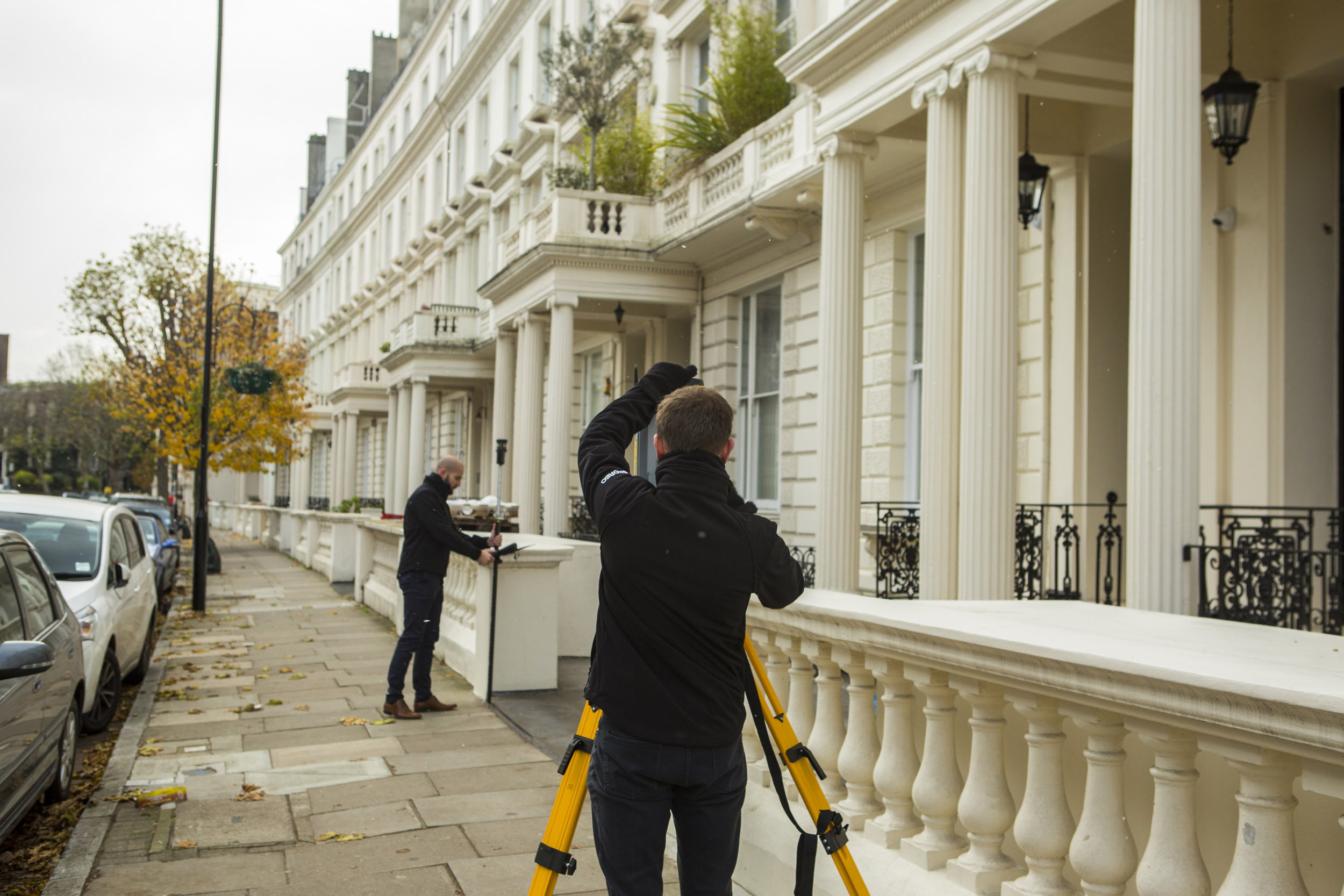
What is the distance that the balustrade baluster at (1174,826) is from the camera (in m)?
2.37

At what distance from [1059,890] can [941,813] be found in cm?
52

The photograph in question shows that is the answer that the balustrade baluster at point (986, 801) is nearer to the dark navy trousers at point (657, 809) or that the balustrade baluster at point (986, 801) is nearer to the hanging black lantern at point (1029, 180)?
the dark navy trousers at point (657, 809)

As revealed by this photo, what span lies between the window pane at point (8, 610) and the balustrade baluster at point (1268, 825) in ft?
17.3

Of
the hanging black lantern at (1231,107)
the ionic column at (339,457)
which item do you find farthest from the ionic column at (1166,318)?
the ionic column at (339,457)

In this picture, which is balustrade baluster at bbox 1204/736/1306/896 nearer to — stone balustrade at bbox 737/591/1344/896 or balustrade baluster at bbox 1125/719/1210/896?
stone balustrade at bbox 737/591/1344/896

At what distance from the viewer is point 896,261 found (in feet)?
42.8

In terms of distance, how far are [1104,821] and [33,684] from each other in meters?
4.76

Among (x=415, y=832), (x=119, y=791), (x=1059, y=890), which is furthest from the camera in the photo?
(x=119, y=791)

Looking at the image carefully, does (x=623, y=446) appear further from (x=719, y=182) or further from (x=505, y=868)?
(x=719, y=182)

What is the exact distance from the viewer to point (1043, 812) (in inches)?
112

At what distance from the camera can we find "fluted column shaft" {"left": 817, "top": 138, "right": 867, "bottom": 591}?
10.3m

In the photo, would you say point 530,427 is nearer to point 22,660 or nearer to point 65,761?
point 65,761

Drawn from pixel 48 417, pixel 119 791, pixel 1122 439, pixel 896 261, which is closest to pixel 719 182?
pixel 896 261

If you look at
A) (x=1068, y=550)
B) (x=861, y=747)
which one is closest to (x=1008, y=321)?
(x=1068, y=550)
